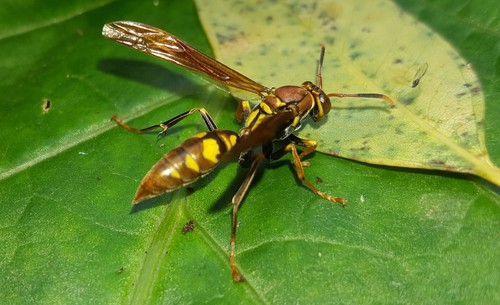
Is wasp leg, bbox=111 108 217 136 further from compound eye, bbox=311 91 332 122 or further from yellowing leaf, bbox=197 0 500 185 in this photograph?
compound eye, bbox=311 91 332 122

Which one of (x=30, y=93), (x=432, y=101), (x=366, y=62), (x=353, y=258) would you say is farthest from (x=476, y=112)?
(x=30, y=93)

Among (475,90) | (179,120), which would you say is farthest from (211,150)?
(475,90)

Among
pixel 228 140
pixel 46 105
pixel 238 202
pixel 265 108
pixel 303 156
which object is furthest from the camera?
pixel 46 105

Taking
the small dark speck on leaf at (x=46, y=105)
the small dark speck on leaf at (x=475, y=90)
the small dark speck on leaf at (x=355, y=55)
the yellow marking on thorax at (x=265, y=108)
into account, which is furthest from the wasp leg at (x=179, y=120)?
the small dark speck on leaf at (x=475, y=90)

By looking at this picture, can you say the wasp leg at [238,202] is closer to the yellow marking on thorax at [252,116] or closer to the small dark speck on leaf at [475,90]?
the yellow marking on thorax at [252,116]

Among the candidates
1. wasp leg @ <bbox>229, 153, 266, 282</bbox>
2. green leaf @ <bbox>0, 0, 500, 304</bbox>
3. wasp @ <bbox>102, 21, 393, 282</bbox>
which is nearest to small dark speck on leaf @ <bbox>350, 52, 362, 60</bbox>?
wasp @ <bbox>102, 21, 393, 282</bbox>

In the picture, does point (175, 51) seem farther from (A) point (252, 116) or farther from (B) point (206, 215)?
(B) point (206, 215)
